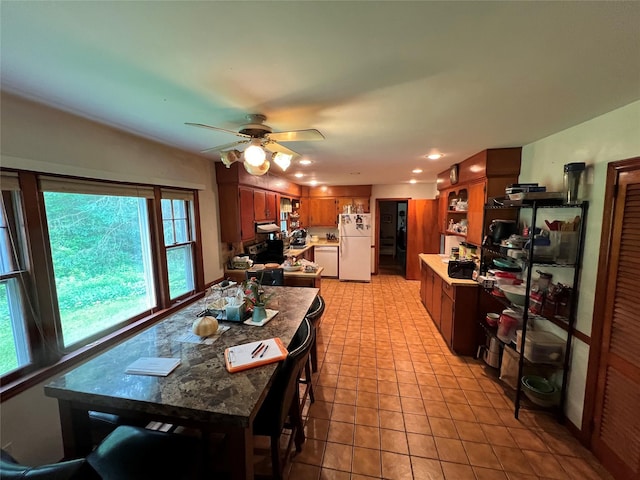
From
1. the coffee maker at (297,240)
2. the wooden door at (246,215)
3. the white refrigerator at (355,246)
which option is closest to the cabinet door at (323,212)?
the white refrigerator at (355,246)

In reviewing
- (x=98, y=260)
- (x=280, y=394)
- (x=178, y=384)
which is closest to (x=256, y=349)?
(x=280, y=394)

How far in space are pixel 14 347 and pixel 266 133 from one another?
80.0 inches

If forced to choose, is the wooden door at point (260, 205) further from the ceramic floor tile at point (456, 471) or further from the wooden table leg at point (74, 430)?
the ceramic floor tile at point (456, 471)

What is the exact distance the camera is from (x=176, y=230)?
2871mm

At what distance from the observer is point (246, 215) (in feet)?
11.8

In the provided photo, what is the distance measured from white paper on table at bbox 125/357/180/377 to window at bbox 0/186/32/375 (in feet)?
2.72

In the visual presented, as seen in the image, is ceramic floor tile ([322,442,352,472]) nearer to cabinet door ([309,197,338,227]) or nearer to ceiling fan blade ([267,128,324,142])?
ceiling fan blade ([267,128,324,142])

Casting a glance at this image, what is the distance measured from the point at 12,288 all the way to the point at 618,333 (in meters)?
3.71

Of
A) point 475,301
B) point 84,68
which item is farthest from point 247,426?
point 475,301

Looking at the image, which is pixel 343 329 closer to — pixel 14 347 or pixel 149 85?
pixel 14 347

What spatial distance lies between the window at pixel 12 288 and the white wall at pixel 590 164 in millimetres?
3675

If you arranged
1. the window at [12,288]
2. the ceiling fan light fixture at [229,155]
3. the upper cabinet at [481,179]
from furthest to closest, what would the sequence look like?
the upper cabinet at [481,179]
the ceiling fan light fixture at [229,155]
the window at [12,288]

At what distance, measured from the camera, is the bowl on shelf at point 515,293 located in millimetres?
2163

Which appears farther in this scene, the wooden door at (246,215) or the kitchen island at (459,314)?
the wooden door at (246,215)
